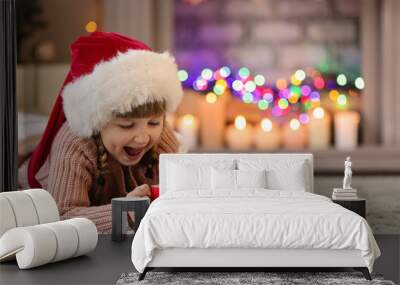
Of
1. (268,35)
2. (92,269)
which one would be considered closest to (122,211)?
(92,269)

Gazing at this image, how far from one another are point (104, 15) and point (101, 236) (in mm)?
1832

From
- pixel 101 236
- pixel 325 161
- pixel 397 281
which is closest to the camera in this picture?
pixel 397 281

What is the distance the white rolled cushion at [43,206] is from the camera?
4.85m

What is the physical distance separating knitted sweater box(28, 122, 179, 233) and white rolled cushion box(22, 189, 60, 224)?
0.88m

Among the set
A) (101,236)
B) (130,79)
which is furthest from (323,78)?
(101,236)

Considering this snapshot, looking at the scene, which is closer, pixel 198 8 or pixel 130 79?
pixel 130 79

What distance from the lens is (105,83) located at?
19.1ft

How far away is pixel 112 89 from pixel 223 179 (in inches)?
45.2

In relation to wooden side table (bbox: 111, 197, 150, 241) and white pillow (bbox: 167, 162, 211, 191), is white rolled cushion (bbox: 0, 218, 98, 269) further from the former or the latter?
white pillow (bbox: 167, 162, 211, 191)

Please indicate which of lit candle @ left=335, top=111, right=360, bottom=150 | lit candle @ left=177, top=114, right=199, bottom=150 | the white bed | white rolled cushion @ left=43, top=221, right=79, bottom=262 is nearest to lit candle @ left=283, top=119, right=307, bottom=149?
lit candle @ left=335, top=111, right=360, bottom=150

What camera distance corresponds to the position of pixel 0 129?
228 inches

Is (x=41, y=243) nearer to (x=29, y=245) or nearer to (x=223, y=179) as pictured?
(x=29, y=245)

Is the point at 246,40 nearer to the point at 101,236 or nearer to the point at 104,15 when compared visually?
the point at 104,15

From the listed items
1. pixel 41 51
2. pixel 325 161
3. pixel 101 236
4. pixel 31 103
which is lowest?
pixel 101 236
